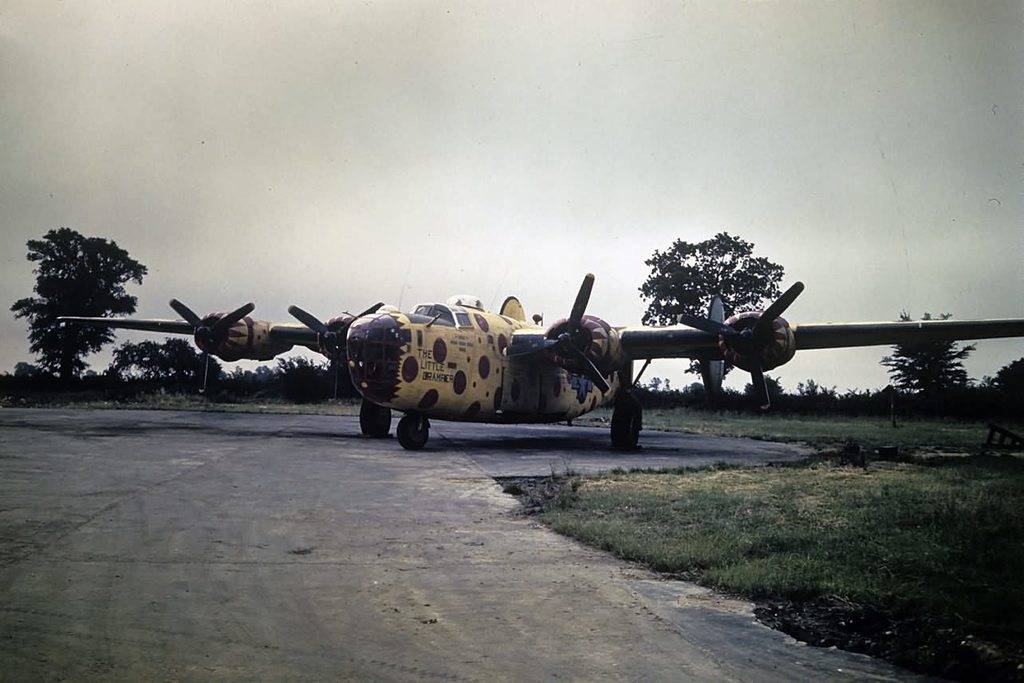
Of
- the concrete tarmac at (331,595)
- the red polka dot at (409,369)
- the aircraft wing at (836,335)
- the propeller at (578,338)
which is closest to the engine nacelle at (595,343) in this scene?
the propeller at (578,338)

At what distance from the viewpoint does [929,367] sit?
38.8m

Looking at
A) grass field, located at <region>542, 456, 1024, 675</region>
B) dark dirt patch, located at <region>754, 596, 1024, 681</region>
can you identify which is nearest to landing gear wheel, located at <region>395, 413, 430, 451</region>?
grass field, located at <region>542, 456, 1024, 675</region>

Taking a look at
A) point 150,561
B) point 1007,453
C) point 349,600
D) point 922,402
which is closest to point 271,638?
point 349,600

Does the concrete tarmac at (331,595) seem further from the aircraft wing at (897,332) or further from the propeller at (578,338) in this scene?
the aircraft wing at (897,332)

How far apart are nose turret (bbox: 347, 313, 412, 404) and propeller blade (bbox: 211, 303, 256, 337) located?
10044 mm

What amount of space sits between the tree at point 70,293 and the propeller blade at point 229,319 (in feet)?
85.8

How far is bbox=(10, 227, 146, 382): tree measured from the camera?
153ft

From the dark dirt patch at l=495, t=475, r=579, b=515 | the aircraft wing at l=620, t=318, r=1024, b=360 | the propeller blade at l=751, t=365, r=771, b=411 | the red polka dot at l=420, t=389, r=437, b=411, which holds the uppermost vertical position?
the aircraft wing at l=620, t=318, r=1024, b=360

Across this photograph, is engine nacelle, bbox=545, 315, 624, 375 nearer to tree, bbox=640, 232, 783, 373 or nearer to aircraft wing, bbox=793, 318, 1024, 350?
aircraft wing, bbox=793, 318, 1024, 350

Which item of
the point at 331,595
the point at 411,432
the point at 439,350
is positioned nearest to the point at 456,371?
the point at 439,350

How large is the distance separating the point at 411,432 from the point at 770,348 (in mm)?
9661

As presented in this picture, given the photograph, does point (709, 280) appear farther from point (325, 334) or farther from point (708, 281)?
point (325, 334)

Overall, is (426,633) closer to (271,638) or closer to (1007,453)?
(271,638)

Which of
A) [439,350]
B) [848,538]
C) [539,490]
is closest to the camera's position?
[848,538]
